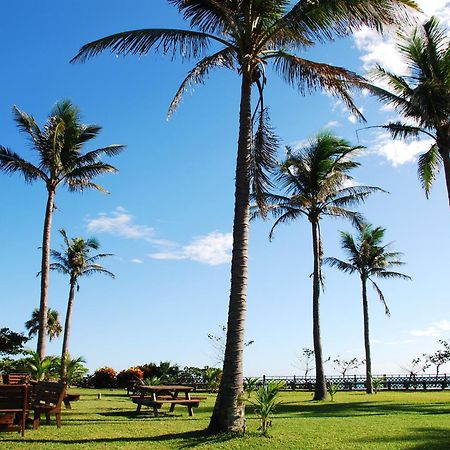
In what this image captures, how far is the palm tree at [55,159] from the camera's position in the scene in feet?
69.1

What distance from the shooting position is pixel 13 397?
33.1ft

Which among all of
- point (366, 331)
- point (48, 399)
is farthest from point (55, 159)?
point (366, 331)

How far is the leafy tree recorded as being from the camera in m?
28.9

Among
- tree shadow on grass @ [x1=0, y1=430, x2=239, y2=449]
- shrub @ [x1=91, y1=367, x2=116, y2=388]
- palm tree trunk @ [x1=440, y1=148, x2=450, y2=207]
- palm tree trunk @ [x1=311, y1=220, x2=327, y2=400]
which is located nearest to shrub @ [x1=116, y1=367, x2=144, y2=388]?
shrub @ [x1=91, y1=367, x2=116, y2=388]

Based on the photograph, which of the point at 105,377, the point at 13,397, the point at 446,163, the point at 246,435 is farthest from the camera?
the point at 105,377

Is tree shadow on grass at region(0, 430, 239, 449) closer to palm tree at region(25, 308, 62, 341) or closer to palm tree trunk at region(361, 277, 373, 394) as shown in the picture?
palm tree trunk at region(361, 277, 373, 394)

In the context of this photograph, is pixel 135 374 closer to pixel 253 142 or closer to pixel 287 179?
pixel 287 179

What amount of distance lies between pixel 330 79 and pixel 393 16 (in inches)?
73.5

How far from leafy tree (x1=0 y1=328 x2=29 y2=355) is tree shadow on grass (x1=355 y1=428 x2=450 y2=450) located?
23547 mm

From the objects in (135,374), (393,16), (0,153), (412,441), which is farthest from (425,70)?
(135,374)

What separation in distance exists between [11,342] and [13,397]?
67.8 feet

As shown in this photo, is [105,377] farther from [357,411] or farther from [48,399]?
[48,399]

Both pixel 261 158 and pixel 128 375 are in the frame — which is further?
pixel 128 375

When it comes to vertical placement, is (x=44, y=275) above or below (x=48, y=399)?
above
